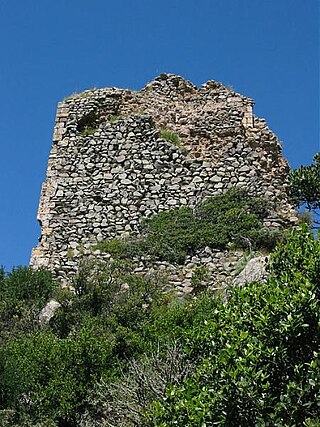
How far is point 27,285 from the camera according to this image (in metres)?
13.3

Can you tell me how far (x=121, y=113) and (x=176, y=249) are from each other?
13.8 feet

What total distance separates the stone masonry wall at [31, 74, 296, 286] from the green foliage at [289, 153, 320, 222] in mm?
290

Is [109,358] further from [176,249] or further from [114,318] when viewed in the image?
[176,249]

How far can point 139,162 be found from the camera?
15734 millimetres

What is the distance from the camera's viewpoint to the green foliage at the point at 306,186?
577 inches

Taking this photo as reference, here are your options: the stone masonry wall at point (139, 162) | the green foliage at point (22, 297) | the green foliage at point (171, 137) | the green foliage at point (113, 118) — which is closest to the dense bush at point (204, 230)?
the stone masonry wall at point (139, 162)

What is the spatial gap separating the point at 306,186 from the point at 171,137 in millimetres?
3291

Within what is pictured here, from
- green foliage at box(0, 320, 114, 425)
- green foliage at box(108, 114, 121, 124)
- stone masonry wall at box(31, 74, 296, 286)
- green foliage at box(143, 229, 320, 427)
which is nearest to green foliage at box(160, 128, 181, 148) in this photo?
stone masonry wall at box(31, 74, 296, 286)

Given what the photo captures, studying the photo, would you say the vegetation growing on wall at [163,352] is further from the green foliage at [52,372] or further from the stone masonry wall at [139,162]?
the stone masonry wall at [139,162]

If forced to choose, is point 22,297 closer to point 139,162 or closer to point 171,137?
point 139,162

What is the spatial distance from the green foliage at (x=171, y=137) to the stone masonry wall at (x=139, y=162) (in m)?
0.13

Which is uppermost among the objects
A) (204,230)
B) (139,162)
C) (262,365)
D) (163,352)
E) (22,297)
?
(139,162)

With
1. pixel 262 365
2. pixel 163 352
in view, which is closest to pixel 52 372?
pixel 163 352

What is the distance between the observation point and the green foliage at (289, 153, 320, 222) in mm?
14656
